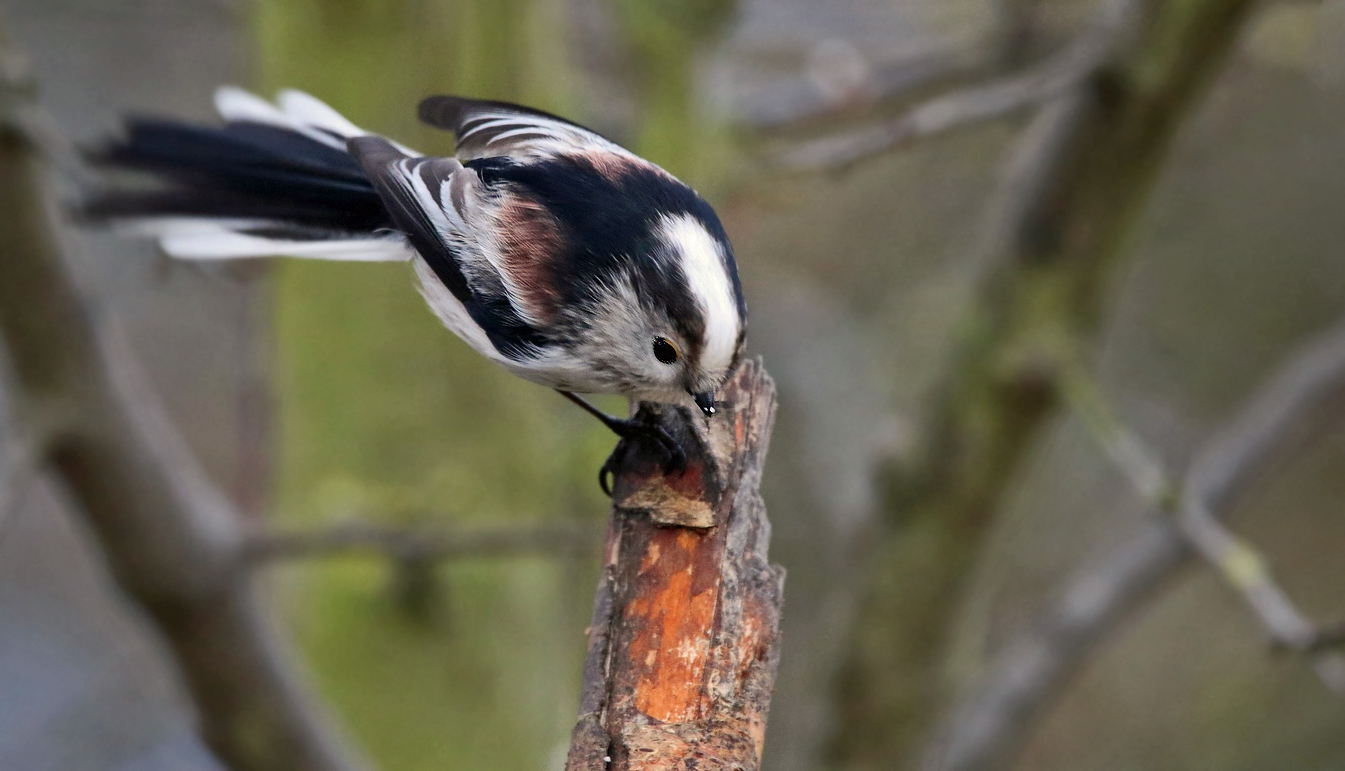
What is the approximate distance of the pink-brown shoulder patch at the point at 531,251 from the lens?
2.19 meters

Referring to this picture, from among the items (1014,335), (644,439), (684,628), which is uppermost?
(1014,335)

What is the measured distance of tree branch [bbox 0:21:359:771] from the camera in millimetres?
2689

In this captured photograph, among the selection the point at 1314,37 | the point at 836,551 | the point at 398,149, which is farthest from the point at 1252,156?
the point at 398,149

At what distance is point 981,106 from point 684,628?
75.6 inches

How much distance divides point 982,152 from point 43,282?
4282mm

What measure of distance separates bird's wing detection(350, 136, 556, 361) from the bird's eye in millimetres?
225

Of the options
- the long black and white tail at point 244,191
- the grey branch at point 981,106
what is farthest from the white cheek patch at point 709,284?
the grey branch at point 981,106

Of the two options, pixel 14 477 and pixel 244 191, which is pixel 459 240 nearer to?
pixel 244 191

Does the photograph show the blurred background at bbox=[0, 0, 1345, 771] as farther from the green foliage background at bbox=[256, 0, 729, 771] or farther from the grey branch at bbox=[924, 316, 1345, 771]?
the grey branch at bbox=[924, 316, 1345, 771]

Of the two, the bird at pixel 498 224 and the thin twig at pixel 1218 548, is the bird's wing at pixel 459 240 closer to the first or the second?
the bird at pixel 498 224

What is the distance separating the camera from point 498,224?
2.27 m

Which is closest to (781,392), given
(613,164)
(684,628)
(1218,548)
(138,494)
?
(1218,548)

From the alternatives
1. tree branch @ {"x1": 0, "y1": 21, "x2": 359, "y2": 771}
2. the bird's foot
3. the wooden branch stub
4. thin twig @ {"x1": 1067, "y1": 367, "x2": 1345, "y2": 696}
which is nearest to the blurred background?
tree branch @ {"x1": 0, "y1": 21, "x2": 359, "y2": 771}

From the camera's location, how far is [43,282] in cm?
271
